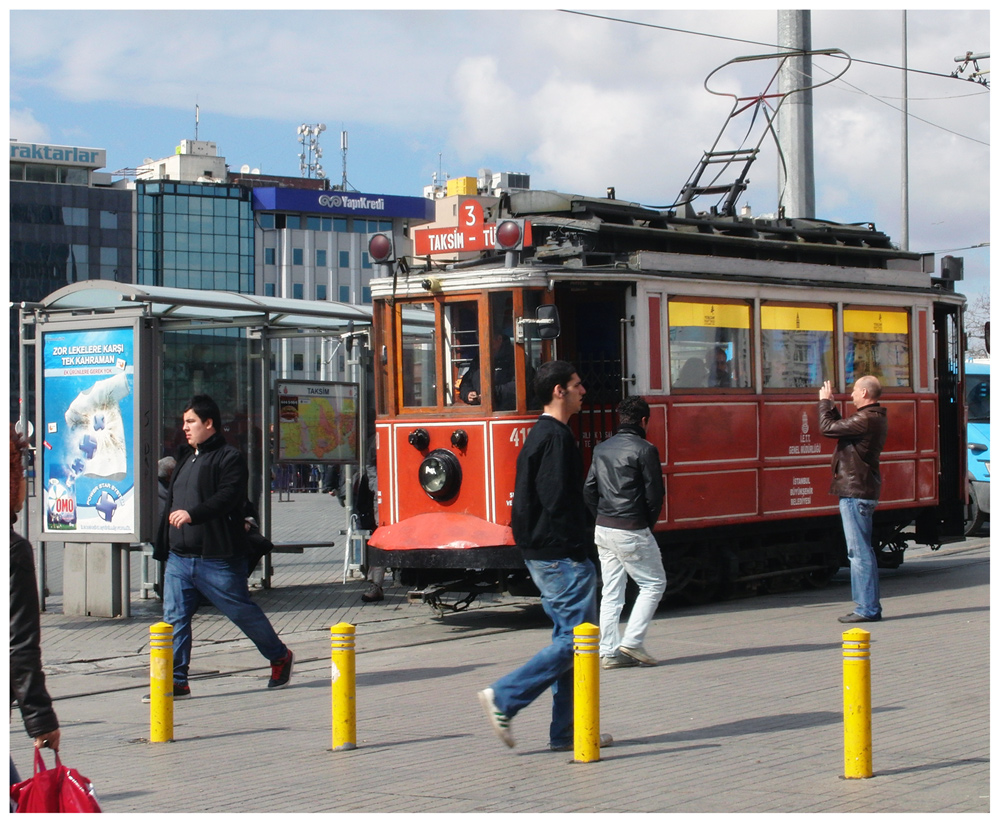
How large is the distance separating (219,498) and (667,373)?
4.67 m

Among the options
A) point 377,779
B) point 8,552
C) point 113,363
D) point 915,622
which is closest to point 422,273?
point 113,363

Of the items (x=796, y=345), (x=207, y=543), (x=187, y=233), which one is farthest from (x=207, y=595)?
(x=187, y=233)

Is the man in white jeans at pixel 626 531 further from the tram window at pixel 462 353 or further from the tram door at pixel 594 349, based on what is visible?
the tram door at pixel 594 349

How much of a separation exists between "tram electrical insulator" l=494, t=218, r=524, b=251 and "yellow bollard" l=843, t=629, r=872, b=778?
587cm

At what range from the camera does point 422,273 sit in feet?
40.0

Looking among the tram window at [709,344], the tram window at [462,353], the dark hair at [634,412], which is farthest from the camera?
the tram window at [709,344]

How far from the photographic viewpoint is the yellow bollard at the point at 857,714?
617 centimetres

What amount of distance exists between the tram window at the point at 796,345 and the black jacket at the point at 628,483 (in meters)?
3.78

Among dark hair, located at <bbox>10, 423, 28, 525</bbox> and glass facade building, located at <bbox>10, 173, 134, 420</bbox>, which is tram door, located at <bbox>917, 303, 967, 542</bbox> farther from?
glass facade building, located at <bbox>10, 173, 134, 420</bbox>

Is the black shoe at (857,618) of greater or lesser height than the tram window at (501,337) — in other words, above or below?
below

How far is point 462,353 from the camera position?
1170 centimetres

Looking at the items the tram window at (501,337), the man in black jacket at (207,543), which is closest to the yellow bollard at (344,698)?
the man in black jacket at (207,543)

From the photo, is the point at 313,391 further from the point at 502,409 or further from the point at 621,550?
the point at 621,550

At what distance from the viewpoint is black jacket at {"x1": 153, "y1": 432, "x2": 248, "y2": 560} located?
877cm
